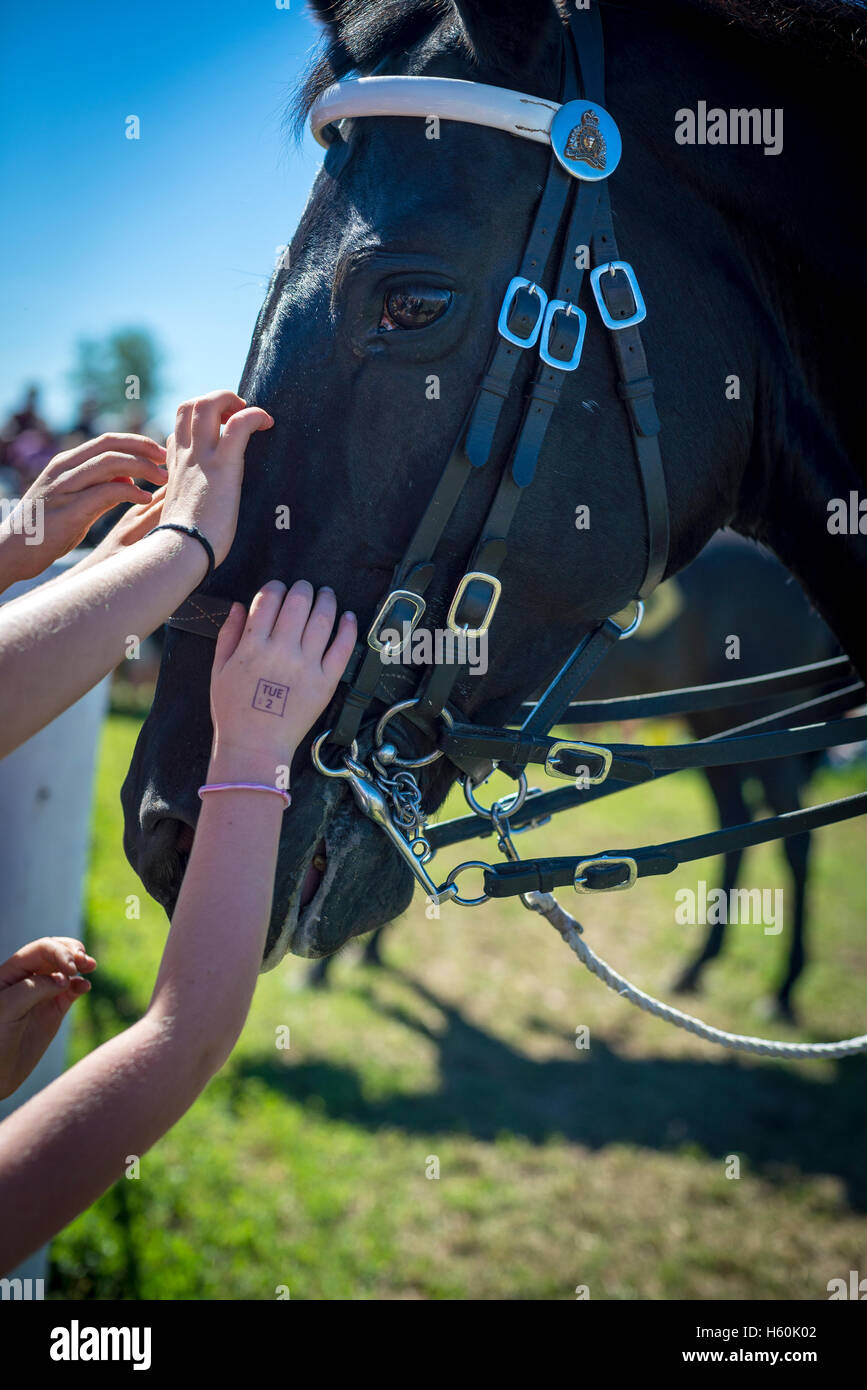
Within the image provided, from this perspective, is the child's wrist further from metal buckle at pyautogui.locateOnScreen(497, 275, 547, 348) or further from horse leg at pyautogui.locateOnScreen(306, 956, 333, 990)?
horse leg at pyautogui.locateOnScreen(306, 956, 333, 990)

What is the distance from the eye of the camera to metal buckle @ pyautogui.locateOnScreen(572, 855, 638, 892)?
1.78 m

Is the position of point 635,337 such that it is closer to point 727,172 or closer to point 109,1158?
point 727,172

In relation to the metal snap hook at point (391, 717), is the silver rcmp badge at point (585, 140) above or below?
above

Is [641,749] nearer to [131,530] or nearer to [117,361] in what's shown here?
[131,530]

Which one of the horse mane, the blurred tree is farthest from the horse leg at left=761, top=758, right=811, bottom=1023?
the blurred tree

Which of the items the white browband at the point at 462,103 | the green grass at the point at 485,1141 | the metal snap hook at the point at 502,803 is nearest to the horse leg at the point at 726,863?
the green grass at the point at 485,1141

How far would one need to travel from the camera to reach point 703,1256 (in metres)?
3.70

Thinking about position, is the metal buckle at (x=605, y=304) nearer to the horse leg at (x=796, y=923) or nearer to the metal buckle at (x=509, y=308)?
the metal buckle at (x=509, y=308)

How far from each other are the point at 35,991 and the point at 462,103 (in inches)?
75.7

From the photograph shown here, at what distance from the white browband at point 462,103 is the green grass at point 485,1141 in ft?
12.1

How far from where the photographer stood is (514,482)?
167cm

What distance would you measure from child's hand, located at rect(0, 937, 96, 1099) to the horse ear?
1.95 metres

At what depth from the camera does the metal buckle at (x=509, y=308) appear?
162 cm
